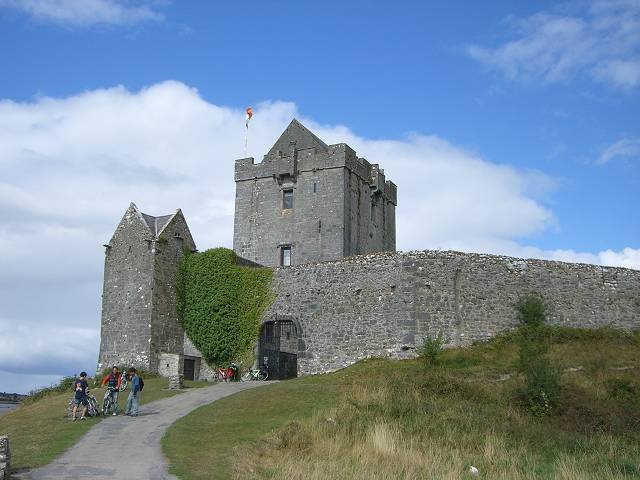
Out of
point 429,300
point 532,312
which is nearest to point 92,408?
point 429,300

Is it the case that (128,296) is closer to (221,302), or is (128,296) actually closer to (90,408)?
(221,302)

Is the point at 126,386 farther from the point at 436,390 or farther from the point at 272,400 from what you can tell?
the point at 436,390

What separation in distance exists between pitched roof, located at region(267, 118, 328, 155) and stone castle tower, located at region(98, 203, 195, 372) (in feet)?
42.1

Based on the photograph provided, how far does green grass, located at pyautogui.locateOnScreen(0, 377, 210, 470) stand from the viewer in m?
17.4

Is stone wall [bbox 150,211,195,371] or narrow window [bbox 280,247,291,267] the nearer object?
stone wall [bbox 150,211,195,371]

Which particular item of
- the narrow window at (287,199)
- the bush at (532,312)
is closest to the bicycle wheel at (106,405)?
the bush at (532,312)

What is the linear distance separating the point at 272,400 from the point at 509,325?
13438 mm

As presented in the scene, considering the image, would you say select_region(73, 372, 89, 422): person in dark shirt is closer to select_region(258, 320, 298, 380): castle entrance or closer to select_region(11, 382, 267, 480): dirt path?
select_region(11, 382, 267, 480): dirt path

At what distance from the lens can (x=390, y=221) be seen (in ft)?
174

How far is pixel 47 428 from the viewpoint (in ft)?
71.6

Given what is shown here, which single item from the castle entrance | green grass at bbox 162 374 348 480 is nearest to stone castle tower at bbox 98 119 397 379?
the castle entrance

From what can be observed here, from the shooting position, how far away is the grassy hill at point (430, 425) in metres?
16.8

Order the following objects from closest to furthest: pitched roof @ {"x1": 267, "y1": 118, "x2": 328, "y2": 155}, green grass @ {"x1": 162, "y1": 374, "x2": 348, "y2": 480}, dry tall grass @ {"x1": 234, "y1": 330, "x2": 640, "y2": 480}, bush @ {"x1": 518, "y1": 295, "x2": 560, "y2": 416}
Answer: dry tall grass @ {"x1": 234, "y1": 330, "x2": 640, "y2": 480}, green grass @ {"x1": 162, "y1": 374, "x2": 348, "y2": 480}, bush @ {"x1": 518, "y1": 295, "x2": 560, "y2": 416}, pitched roof @ {"x1": 267, "y1": 118, "x2": 328, "y2": 155}

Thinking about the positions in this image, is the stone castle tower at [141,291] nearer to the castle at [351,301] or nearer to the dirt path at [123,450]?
the castle at [351,301]
